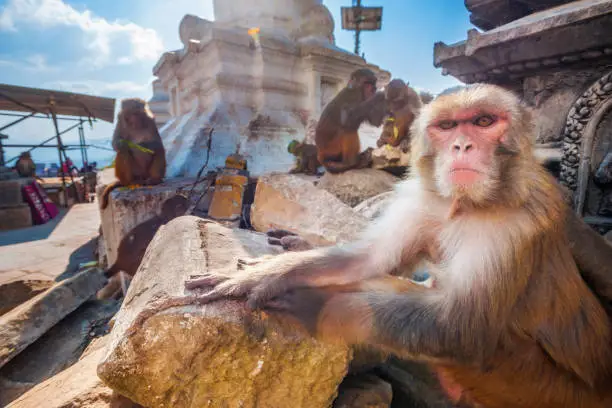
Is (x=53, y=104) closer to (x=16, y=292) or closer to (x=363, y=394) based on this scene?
(x=16, y=292)

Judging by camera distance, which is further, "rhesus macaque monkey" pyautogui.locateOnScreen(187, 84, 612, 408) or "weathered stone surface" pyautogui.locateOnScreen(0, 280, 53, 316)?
"weathered stone surface" pyautogui.locateOnScreen(0, 280, 53, 316)

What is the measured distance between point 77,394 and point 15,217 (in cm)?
807

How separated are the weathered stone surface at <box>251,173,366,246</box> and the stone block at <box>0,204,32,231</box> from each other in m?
7.42

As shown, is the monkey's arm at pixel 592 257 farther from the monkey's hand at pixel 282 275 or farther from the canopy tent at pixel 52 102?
the canopy tent at pixel 52 102

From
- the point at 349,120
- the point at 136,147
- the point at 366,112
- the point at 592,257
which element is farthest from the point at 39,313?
the point at 366,112

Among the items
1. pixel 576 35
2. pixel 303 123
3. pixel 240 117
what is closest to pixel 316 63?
pixel 303 123

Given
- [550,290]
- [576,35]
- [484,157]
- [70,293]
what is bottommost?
[70,293]

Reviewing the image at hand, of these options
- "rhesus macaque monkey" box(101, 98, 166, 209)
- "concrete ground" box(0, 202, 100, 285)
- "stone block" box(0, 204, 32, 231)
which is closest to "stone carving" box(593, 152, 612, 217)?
"rhesus macaque monkey" box(101, 98, 166, 209)

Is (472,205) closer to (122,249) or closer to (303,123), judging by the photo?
(122,249)

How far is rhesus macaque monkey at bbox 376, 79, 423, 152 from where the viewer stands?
11.9 ft

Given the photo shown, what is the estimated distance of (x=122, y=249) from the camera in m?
3.40

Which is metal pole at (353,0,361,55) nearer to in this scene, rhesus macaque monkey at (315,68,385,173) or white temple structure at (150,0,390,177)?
white temple structure at (150,0,390,177)

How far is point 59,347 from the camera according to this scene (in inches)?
82.1

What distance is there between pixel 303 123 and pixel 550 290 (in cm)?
611
